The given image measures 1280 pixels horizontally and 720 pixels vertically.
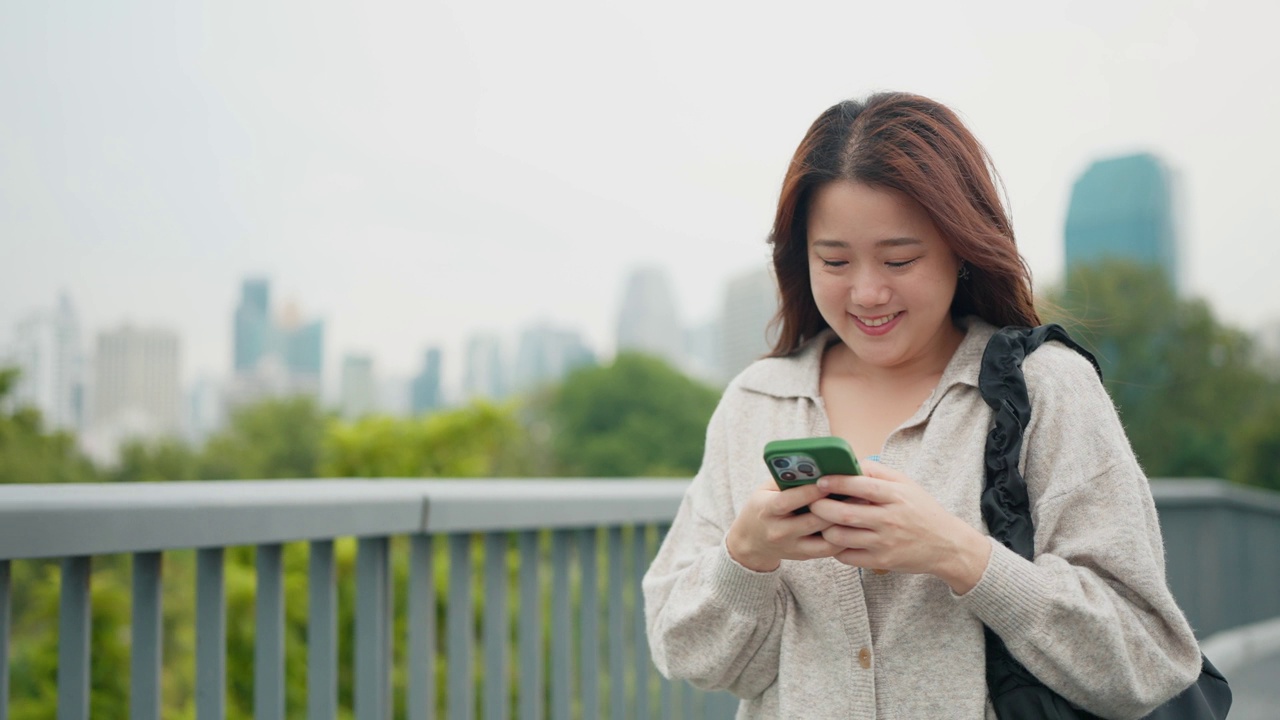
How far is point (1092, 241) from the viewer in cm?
1995

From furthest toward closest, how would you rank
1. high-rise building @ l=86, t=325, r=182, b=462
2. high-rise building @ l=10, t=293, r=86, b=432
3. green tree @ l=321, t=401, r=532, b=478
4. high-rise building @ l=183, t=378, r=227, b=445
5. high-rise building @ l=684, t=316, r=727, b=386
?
high-rise building @ l=684, t=316, r=727, b=386
high-rise building @ l=183, t=378, r=227, b=445
high-rise building @ l=86, t=325, r=182, b=462
high-rise building @ l=10, t=293, r=86, b=432
green tree @ l=321, t=401, r=532, b=478

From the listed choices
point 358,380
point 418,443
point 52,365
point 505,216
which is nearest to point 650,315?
point 505,216

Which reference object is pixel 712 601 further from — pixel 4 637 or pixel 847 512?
pixel 4 637

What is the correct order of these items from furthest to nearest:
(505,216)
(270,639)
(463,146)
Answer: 1. (505,216)
2. (463,146)
3. (270,639)

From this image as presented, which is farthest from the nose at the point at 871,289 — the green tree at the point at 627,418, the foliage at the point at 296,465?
the green tree at the point at 627,418

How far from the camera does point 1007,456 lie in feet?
4.03

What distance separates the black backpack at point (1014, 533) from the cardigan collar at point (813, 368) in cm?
6

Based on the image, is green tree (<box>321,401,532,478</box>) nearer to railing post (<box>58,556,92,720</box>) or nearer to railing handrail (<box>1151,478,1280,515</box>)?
railing handrail (<box>1151,478,1280,515</box>)

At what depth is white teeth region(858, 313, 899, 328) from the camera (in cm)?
135

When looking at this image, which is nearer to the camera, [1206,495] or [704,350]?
[1206,495]

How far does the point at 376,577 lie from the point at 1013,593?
1143mm

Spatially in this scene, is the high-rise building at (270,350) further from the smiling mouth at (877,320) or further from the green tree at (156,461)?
the smiling mouth at (877,320)

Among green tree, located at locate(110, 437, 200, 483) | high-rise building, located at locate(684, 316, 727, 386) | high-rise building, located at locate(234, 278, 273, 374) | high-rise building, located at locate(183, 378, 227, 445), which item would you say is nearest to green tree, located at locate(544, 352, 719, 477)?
high-rise building, located at locate(684, 316, 727, 386)

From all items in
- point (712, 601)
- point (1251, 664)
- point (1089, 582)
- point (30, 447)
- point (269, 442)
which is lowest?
point (269, 442)
